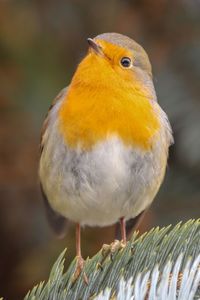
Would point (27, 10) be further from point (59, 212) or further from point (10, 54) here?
point (59, 212)

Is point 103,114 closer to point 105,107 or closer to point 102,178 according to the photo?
point 105,107

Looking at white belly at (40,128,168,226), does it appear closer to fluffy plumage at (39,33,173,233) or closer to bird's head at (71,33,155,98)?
fluffy plumage at (39,33,173,233)

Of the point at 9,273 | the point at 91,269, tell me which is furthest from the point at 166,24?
the point at 91,269

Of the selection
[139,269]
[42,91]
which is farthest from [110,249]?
[42,91]

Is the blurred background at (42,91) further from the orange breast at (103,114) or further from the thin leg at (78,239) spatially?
the orange breast at (103,114)

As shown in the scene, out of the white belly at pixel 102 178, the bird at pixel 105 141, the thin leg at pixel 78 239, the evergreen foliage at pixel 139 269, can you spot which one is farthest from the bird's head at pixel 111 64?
the evergreen foliage at pixel 139 269

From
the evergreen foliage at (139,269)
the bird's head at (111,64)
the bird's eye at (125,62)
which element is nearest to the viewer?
the evergreen foliage at (139,269)

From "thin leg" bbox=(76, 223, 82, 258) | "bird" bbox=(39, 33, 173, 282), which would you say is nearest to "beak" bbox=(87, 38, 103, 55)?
"bird" bbox=(39, 33, 173, 282)
